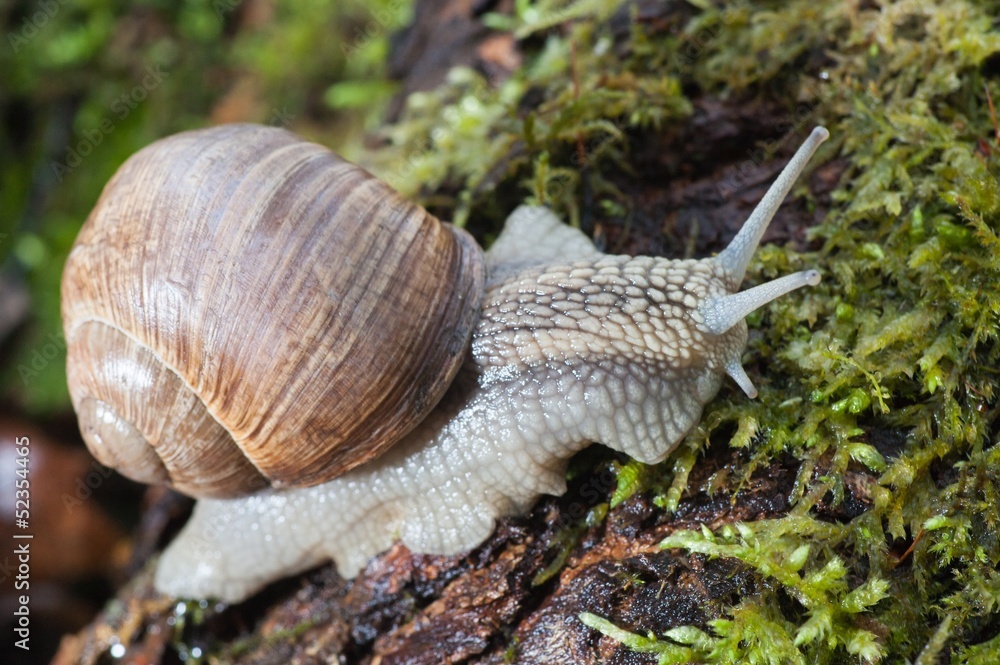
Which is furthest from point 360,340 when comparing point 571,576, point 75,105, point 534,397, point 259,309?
point 75,105

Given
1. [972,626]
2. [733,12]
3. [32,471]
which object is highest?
[733,12]

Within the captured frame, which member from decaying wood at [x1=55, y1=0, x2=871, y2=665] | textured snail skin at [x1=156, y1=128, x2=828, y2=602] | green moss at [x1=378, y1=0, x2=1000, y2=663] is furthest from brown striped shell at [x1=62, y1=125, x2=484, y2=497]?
green moss at [x1=378, y1=0, x2=1000, y2=663]

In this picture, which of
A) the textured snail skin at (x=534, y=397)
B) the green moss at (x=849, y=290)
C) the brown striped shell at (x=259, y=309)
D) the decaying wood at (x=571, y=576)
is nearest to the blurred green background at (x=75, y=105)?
the decaying wood at (x=571, y=576)

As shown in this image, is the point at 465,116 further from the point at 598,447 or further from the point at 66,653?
the point at 66,653

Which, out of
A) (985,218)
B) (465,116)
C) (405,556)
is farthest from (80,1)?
(985,218)

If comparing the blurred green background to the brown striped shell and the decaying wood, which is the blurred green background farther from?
the brown striped shell

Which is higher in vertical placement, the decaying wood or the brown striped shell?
the brown striped shell
